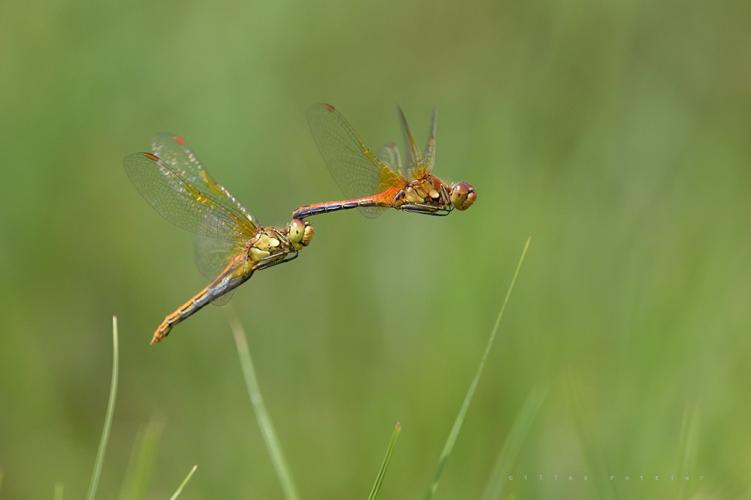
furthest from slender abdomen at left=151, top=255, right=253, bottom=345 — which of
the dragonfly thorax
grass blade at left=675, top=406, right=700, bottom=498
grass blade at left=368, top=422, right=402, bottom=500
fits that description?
grass blade at left=675, top=406, right=700, bottom=498

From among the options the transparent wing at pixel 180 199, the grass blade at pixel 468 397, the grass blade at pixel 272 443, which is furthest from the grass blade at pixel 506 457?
the transparent wing at pixel 180 199

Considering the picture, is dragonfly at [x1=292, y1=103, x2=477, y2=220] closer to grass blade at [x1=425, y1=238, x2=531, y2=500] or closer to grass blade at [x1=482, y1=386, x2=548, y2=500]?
grass blade at [x1=482, y1=386, x2=548, y2=500]

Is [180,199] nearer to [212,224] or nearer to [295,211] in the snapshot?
[212,224]

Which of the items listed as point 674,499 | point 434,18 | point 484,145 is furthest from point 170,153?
point 434,18

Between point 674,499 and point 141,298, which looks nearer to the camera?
point 674,499

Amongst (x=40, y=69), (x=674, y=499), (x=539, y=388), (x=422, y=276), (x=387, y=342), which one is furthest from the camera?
(x=40, y=69)

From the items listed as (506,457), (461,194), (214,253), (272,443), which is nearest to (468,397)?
(506,457)

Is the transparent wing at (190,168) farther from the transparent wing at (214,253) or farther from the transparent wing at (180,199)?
the transparent wing at (214,253)

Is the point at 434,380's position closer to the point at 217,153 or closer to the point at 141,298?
the point at 141,298
